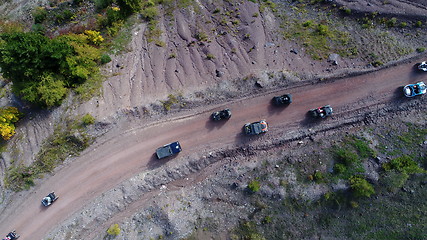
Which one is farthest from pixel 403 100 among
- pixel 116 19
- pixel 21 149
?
pixel 21 149

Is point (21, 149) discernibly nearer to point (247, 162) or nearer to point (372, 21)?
point (247, 162)

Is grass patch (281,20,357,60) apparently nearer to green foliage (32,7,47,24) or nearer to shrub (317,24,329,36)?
shrub (317,24,329,36)

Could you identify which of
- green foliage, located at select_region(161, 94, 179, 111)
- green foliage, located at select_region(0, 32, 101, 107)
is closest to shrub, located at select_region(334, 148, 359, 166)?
green foliage, located at select_region(161, 94, 179, 111)

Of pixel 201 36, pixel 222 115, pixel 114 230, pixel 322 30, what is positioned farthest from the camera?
pixel 201 36

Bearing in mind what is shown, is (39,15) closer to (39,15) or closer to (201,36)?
(39,15)

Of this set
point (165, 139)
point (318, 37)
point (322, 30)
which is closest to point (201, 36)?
point (165, 139)

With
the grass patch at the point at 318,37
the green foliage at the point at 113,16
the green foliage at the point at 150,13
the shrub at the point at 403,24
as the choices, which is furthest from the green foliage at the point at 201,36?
the shrub at the point at 403,24

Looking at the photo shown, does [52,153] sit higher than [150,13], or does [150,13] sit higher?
[150,13]
